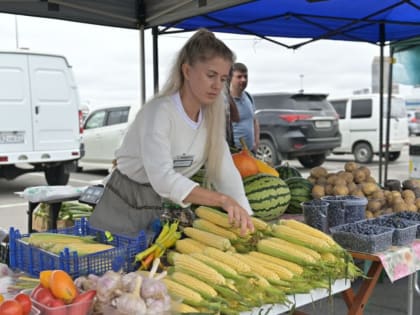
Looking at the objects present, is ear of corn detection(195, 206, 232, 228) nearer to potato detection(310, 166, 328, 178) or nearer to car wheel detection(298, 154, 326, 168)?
potato detection(310, 166, 328, 178)

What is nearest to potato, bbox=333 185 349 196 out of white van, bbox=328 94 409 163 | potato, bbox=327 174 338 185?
potato, bbox=327 174 338 185

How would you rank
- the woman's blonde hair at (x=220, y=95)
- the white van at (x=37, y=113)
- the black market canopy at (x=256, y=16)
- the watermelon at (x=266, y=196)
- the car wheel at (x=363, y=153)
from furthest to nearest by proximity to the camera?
the car wheel at (x=363, y=153) < the white van at (x=37, y=113) < the black market canopy at (x=256, y=16) < the watermelon at (x=266, y=196) < the woman's blonde hair at (x=220, y=95)

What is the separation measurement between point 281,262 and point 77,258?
75cm

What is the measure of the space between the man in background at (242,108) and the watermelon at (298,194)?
2052 mm

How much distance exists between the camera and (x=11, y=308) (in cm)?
129

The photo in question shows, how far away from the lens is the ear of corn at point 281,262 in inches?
71.4

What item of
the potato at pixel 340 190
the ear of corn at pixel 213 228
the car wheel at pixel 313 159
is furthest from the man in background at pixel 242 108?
the car wheel at pixel 313 159

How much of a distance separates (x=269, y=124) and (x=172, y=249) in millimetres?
9688

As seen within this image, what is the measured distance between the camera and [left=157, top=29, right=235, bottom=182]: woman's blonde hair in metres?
2.13

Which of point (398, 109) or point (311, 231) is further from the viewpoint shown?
point (398, 109)

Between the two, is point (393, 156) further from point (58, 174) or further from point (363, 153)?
point (58, 174)

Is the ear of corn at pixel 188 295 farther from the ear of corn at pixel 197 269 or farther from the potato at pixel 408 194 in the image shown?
the potato at pixel 408 194

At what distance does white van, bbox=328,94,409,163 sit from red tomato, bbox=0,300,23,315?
1254 cm

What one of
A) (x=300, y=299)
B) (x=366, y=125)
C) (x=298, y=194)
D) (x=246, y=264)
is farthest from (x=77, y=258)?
(x=366, y=125)
